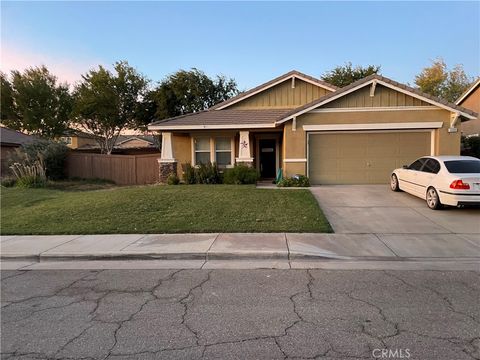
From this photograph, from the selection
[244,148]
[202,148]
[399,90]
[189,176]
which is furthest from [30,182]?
[399,90]

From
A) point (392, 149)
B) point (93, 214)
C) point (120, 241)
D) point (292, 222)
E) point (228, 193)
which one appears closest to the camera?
point (120, 241)

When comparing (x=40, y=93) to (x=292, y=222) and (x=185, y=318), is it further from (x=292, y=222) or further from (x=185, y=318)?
(x=185, y=318)

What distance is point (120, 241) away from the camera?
7.19m

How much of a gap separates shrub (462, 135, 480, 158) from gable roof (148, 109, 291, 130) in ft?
39.3

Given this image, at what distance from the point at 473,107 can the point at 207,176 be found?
21.2m

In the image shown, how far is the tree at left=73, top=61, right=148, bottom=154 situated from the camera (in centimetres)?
2808

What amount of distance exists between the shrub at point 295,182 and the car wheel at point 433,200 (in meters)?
4.80

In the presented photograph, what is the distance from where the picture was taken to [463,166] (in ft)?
30.6

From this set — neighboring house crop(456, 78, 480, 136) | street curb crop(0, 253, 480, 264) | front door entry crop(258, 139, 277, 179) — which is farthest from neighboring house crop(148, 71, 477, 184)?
neighboring house crop(456, 78, 480, 136)

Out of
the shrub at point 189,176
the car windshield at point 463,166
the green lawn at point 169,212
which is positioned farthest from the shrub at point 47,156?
the car windshield at point 463,166

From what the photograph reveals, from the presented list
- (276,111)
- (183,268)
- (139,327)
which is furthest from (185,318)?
(276,111)

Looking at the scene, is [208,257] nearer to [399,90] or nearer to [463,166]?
[463,166]

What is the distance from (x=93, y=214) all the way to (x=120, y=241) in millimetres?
2797

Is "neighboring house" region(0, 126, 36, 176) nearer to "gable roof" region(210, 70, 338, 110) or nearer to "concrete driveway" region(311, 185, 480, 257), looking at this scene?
"gable roof" region(210, 70, 338, 110)
